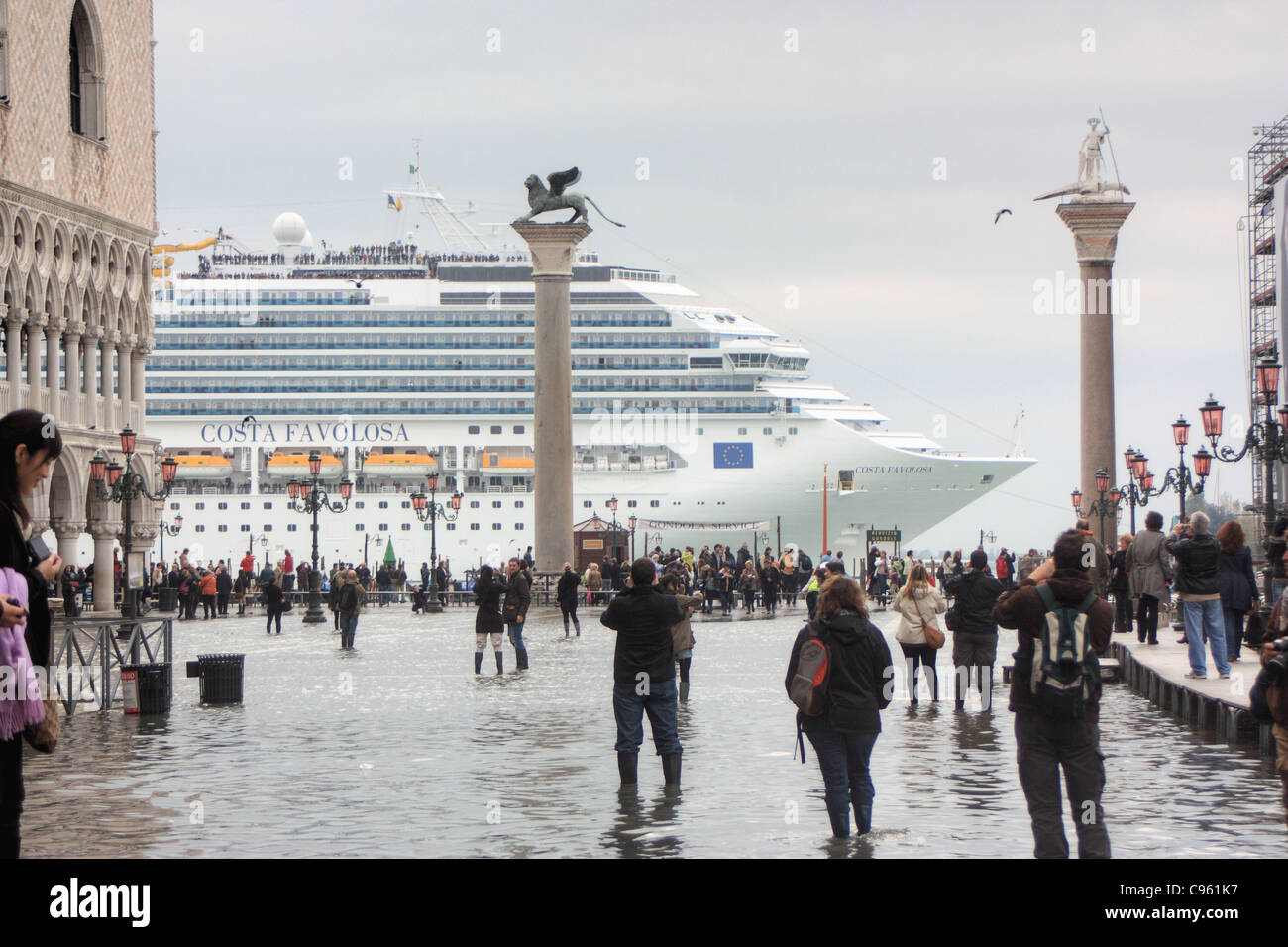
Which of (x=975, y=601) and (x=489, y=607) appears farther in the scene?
(x=489, y=607)

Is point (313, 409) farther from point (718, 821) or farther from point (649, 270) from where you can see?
point (718, 821)

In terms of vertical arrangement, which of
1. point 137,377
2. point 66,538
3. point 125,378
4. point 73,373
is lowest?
point 66,538

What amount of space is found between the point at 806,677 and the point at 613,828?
1484mm

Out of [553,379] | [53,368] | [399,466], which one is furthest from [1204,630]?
[399,466]

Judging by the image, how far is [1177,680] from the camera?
1684 cm

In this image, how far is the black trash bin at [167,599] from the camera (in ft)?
151

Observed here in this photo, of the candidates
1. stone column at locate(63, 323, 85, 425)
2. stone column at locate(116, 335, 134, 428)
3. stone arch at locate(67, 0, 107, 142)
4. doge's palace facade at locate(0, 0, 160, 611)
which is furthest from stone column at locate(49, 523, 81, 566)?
stone arch at locate(67, 0, 107, 142)

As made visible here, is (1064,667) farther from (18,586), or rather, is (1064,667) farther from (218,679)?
(218,679)

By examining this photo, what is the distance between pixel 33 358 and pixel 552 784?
35.6m

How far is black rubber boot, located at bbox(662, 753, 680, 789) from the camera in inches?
472

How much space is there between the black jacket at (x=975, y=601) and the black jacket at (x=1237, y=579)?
2116mm

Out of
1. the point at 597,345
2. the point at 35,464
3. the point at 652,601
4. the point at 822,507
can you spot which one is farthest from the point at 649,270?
the point at 35,464

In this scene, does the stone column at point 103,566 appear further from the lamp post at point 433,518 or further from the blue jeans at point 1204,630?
the blue jeans at point 1204,630

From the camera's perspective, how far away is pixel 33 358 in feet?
146
